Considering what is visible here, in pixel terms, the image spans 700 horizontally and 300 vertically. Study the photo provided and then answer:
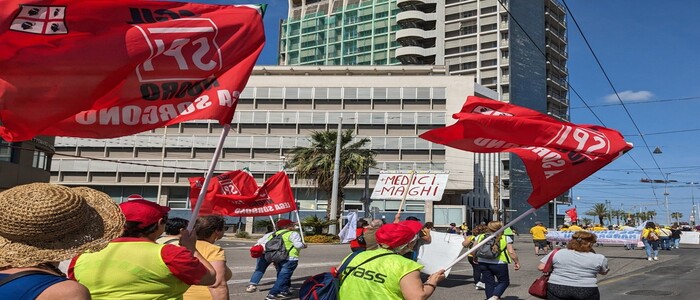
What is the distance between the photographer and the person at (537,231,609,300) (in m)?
5.68

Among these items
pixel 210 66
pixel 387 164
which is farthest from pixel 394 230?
pixel 387 164

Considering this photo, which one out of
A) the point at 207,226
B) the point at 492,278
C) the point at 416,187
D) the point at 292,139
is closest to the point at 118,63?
the point at 207,226

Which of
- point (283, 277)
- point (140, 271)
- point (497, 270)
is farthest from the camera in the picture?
point (283, 277)

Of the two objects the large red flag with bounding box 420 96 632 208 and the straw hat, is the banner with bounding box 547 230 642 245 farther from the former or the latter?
the straw hat

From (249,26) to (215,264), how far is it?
1988 mm

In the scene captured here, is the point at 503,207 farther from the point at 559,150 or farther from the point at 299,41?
the point at 559,150

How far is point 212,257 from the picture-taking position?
4.32 m

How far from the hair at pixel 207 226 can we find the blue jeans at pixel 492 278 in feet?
21.0

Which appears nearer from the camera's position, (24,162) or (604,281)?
(604,281)

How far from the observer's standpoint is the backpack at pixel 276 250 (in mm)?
10227

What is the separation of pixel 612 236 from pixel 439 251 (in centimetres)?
2164

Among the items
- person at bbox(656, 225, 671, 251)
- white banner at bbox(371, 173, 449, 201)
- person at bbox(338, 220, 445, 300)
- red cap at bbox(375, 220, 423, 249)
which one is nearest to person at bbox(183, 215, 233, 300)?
person at bbox(338, 220, 445, 300)

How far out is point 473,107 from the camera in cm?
631

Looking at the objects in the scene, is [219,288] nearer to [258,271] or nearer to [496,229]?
[496,229]
